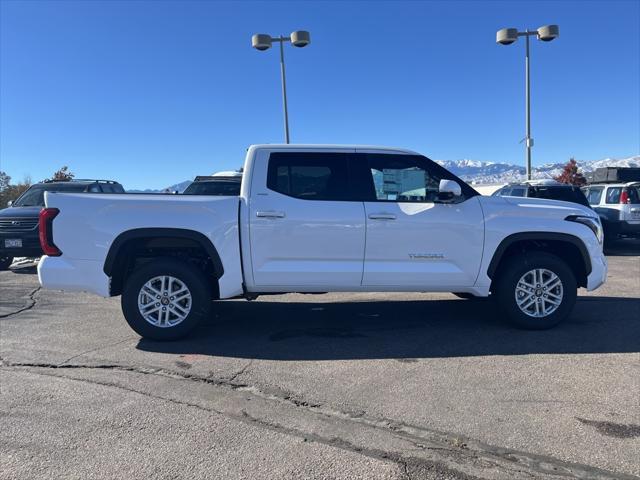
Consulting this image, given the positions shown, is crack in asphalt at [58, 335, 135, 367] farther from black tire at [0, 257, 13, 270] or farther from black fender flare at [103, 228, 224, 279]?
black tire at [0, 257, 13, 270]

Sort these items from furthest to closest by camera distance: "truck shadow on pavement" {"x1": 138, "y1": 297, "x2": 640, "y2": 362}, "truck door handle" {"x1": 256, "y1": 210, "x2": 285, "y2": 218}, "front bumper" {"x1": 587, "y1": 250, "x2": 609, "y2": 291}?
"front bumper" {"x1": 587, "y1": 250, "x2": 609, "y2": 291}, "truck door handle" {"x1": 256, "y1": 210, "x2": 285, "y2": 218}, "truck shadow on pavement" {"x1": 138, "y1": 297, "x2": 640, "y2": 362}

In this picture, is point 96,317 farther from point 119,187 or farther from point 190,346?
point 119,187

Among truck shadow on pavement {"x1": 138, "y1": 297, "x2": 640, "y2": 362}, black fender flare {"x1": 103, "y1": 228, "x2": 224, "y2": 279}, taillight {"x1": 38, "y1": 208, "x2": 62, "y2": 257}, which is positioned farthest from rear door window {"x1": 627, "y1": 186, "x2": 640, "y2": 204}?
taillight {"x1": 38, "y1": 208, "x2": 62, "y2": 257}

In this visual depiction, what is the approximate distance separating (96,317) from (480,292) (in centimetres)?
488

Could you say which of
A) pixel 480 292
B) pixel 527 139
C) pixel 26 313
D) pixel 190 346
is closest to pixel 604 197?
pixel 527 139

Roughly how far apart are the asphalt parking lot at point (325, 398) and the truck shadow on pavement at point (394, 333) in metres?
0.03

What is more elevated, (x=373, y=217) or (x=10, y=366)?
(x=373, y=217)

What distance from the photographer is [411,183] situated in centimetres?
563

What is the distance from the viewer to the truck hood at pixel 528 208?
→ 5574 mm

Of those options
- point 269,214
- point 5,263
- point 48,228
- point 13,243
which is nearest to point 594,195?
point 269,214

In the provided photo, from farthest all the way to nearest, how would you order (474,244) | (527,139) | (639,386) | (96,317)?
(527,139) < (96,317) < (474,244) < (639,386)

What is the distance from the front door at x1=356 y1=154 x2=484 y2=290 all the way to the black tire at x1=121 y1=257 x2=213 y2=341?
177cm

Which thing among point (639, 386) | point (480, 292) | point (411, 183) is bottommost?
point (639, 386)

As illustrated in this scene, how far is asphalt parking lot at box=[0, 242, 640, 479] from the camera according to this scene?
119 inches
